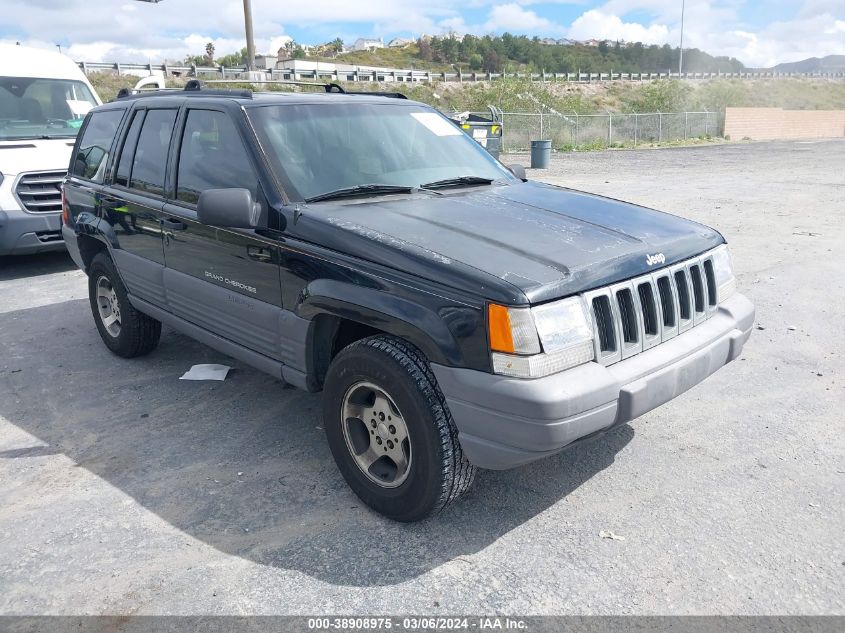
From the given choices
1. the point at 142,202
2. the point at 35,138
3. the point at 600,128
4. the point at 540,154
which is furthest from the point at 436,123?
the point at 600,128

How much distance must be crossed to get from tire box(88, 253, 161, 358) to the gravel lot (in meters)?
0.18

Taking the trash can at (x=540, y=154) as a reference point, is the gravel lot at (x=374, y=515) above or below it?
below

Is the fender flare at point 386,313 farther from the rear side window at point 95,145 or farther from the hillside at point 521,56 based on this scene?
the hillside at point 521,56

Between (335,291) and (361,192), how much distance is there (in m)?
0.76

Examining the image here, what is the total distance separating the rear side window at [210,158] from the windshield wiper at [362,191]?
1.20ft

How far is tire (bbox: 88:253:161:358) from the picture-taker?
520cm

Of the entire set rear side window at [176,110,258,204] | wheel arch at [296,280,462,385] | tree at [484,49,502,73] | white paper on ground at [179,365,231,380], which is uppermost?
tree at [484,49,502,73]

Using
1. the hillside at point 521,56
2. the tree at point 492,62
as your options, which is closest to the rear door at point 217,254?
the hillside at point 521,56

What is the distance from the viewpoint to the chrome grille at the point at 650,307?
115 inches

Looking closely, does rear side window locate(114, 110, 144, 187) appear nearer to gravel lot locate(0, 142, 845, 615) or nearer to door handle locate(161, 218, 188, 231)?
door handle locate(161, 218, 188, 231)

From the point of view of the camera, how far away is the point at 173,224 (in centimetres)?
432

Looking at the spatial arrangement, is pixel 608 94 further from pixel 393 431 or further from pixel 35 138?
pixel 393 431

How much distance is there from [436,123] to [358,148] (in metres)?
0.84

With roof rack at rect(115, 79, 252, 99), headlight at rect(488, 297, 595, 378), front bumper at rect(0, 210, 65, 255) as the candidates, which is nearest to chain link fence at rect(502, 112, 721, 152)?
front bumper at rect(0, 210, 65, 255)
